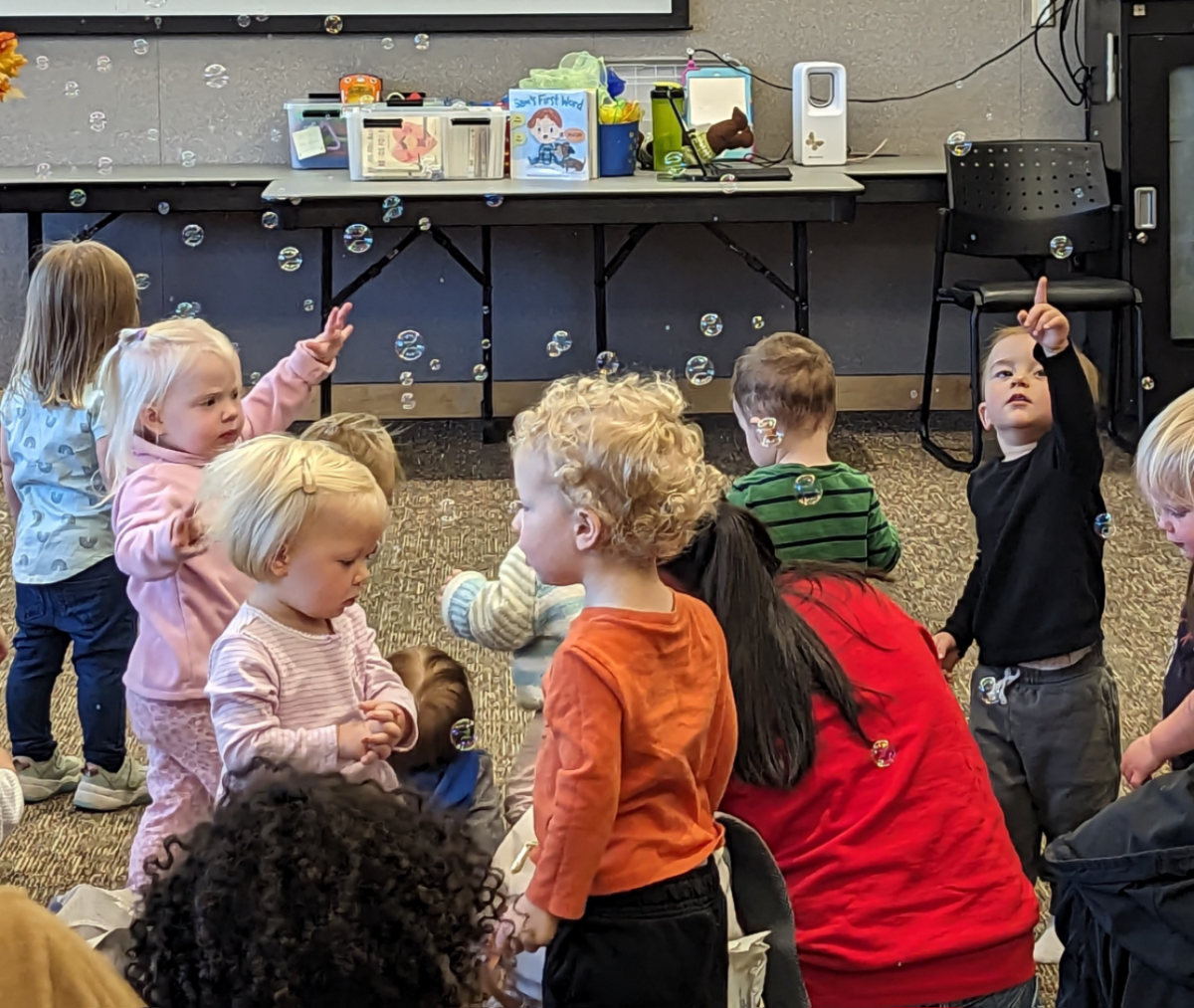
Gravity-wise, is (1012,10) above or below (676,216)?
above

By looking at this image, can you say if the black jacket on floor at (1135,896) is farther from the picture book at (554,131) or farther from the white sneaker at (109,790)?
the picture book at (554,131)

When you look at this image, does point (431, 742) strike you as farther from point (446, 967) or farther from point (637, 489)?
point (446, 967)

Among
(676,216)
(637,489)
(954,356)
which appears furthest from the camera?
(954,356)

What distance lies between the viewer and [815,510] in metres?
2.09

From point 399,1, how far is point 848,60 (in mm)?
1598

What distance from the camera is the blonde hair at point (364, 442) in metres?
2.06

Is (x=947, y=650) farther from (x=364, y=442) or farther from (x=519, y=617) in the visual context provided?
(x=364, y=442)

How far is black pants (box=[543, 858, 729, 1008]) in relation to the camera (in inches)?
53.6

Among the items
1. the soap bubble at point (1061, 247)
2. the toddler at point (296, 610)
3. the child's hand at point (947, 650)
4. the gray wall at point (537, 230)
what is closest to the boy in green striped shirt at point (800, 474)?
the child's hand at point (947, 650)

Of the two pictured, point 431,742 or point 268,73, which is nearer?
point 431,742

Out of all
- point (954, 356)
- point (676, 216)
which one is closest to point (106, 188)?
point (676, 216)

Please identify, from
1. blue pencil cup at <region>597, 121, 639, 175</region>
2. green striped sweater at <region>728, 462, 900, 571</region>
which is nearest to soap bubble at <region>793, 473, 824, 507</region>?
green striped sweater at <region>728, 462, 900, 571</region>

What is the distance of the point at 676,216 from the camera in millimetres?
4559

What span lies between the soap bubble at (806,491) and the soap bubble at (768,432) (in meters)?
0.13
